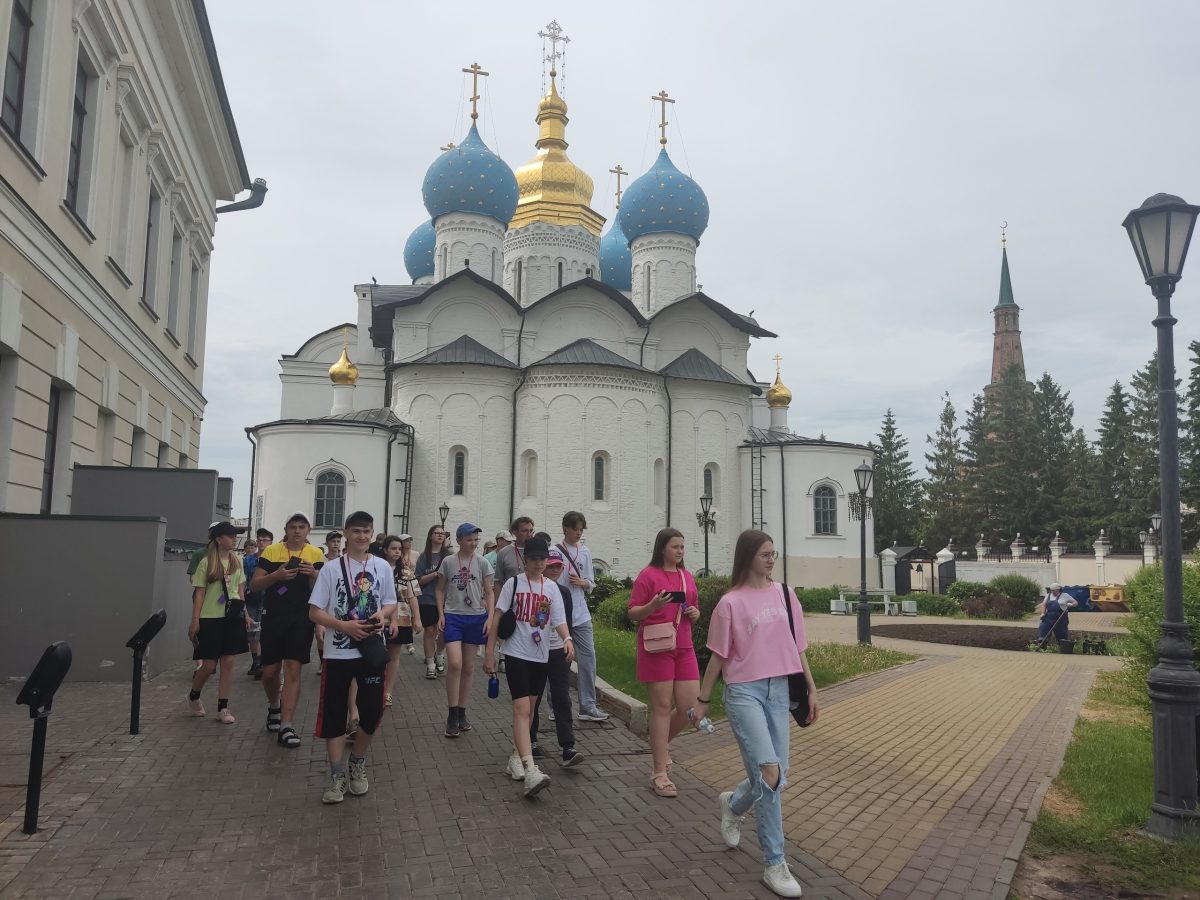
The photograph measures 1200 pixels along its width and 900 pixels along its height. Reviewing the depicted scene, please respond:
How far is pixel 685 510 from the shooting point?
31.3m

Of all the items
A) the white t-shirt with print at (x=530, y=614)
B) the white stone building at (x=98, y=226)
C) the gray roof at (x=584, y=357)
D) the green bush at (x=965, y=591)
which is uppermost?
the gray roof at (x=584, y=357)

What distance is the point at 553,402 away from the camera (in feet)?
96.9

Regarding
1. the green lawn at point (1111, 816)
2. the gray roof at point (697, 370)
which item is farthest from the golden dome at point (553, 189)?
the green lawn at point (1111, 816)

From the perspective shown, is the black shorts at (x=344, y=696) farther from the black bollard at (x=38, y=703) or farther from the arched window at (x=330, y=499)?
the arched window at (x=330, y=499)

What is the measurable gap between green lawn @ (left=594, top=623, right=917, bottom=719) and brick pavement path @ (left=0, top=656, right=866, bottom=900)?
223 cm

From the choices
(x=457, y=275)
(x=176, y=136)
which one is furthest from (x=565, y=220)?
(x=176, y=136)

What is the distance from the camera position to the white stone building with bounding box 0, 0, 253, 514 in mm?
8680

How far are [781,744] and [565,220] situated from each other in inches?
1441

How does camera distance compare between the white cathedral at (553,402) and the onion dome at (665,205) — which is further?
the onion dome at (665,205)

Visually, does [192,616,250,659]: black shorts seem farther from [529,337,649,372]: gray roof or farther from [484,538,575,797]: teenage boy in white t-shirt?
[529,337,649,372]: gray roof

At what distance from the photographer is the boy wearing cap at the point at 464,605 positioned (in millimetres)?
7531

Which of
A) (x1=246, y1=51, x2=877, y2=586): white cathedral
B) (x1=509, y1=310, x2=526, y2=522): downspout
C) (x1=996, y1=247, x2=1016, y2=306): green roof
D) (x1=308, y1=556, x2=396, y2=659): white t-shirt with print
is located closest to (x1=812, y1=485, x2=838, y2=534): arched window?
(x1=246, y1=51, x2=877, y2=586): white cathedral

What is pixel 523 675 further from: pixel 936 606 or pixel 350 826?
pixel 936 606

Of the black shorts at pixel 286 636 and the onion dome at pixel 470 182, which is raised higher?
the onion dome at pixel 470 182
